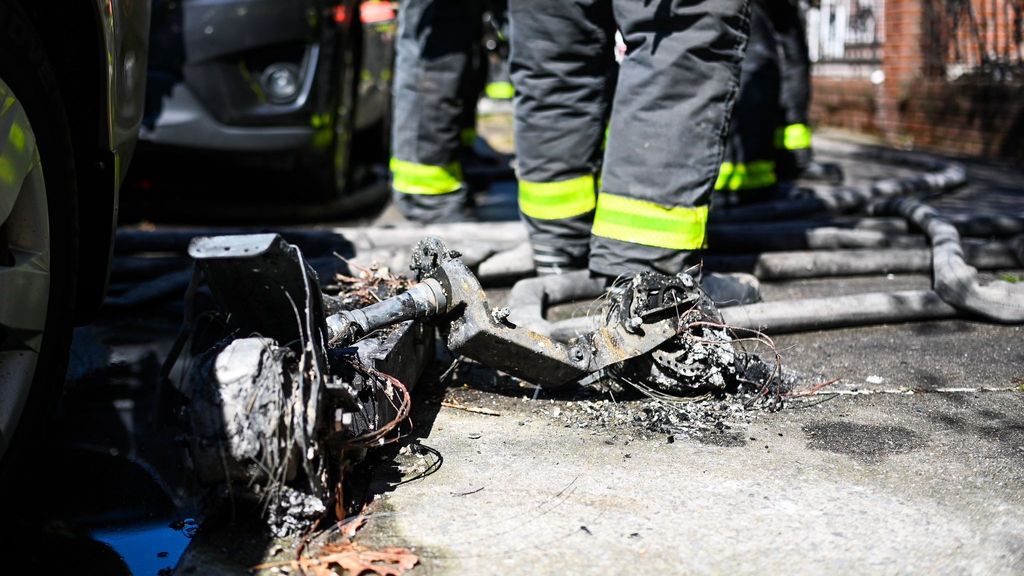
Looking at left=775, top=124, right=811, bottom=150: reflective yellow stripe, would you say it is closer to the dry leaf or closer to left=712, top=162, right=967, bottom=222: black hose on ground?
left=712, top=162, right=967, bottom=222: black hose on ground

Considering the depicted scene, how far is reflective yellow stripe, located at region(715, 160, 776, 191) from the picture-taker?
14.8 feet

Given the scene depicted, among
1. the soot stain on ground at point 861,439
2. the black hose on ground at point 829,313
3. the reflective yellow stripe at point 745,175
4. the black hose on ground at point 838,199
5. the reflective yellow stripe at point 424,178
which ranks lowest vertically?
the soot stain on ground at point 861,439

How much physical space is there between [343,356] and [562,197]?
58.8 inches

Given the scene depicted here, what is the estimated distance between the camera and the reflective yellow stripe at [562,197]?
3.26m

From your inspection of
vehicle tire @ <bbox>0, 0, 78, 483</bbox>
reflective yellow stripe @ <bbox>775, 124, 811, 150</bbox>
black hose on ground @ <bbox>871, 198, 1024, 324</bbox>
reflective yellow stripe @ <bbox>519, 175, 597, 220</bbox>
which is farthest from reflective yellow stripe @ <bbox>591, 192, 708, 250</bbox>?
reflective yellow stripe @ <bbox>775, 124, 811, 150</bbox>

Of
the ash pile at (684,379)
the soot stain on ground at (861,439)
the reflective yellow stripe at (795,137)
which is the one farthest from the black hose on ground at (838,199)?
the soot stain on ground at (861,439)

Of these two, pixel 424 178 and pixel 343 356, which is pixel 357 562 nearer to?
pixel 343 356

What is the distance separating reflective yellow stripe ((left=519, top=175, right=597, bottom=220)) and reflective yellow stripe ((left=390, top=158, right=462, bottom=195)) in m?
1.10

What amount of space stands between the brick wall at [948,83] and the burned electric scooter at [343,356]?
19.8ft

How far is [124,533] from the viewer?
1905mm

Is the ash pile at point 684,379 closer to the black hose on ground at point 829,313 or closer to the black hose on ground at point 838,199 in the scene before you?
the black hose on ground at point 829,313

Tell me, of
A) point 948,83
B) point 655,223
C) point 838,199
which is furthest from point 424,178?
point 948,83

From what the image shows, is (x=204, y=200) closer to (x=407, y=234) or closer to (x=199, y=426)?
(x=407, y=234)

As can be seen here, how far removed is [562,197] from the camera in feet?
10.7
